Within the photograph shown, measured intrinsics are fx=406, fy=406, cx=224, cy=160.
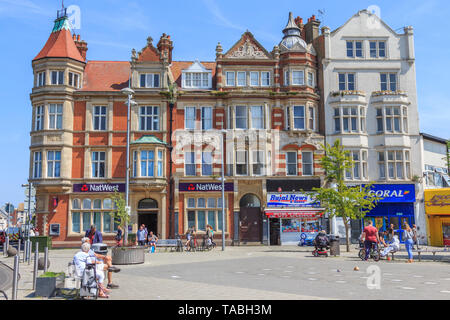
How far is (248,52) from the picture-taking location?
3416cm

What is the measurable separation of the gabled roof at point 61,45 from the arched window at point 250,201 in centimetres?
1750

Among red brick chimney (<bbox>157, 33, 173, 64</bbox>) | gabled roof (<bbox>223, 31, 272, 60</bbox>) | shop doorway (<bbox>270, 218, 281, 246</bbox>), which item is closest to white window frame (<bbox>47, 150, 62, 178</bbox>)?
red brick chimney (<bbox>157, 33, 173, 64</bbox>)

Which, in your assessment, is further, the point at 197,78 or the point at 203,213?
the point at 197,78

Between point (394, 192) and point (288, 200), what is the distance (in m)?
8.71

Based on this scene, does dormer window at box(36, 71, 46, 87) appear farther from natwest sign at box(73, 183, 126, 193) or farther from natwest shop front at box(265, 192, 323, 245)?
natwest shop front at box(265, 192, 323, 245)

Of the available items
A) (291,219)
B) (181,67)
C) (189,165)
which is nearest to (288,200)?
(291,219)

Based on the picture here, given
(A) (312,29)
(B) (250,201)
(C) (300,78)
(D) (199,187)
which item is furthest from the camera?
(A) (312,29)

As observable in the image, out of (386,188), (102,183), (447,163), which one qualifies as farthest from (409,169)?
(102,183)

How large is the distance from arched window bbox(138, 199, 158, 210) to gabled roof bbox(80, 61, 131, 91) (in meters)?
9.51

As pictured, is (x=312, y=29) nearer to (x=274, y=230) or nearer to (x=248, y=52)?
(x=248, y=52)

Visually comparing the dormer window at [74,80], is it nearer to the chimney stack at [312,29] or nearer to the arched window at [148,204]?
the arched window at [148,204]

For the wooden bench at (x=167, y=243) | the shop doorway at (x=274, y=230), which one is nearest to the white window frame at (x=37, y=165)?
the wooden bench at (x=167, y=243)
